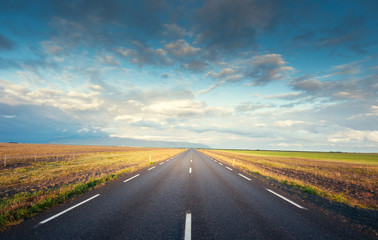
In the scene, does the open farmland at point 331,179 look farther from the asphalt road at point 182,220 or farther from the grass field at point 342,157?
the grass field at point 342,157

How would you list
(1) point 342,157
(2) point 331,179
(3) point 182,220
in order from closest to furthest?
(3) point 182,220 → (2) point 331,179 → (1) point 342,157

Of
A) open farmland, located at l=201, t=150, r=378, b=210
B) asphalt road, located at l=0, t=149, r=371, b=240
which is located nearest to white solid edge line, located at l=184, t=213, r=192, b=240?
asphalt road, located at l=0, t=149, r=371, b=240

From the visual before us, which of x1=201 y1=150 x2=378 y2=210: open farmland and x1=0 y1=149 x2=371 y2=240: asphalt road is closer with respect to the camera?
x1=0 y1=149 x2=371 y2=240: asphalt road

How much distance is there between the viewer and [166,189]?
828 centimetres

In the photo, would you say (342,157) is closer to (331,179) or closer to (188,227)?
(331,179)

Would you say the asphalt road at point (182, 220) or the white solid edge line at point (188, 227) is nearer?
the white solid edge line at point (188, 227)

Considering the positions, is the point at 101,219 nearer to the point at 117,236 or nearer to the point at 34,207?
the point at 117,236

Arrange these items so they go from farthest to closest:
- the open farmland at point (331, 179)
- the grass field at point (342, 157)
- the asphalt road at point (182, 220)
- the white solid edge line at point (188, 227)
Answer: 1. the grass field at point (342, 157)
2. the open farmland at point (331, 179)
3. the asphalt road at point (182, 220)
4. the white solid edge line at point (188, 227)

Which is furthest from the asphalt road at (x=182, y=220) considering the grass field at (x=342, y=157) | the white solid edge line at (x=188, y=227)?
the grass field at (x=342, y=157)

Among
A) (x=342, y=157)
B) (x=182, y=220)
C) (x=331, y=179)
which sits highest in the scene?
(x=182, y=220)

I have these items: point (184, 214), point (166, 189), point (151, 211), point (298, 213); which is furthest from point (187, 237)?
point (166, 189)

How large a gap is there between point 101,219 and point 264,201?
218 inches

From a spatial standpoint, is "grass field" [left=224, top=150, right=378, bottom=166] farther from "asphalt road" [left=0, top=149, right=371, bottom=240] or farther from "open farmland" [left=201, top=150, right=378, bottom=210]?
"asphalt road" [left=0, top=149, right=371, bottom=240]

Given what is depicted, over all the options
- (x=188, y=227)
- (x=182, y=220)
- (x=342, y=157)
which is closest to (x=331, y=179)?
(x=182, y=220)
